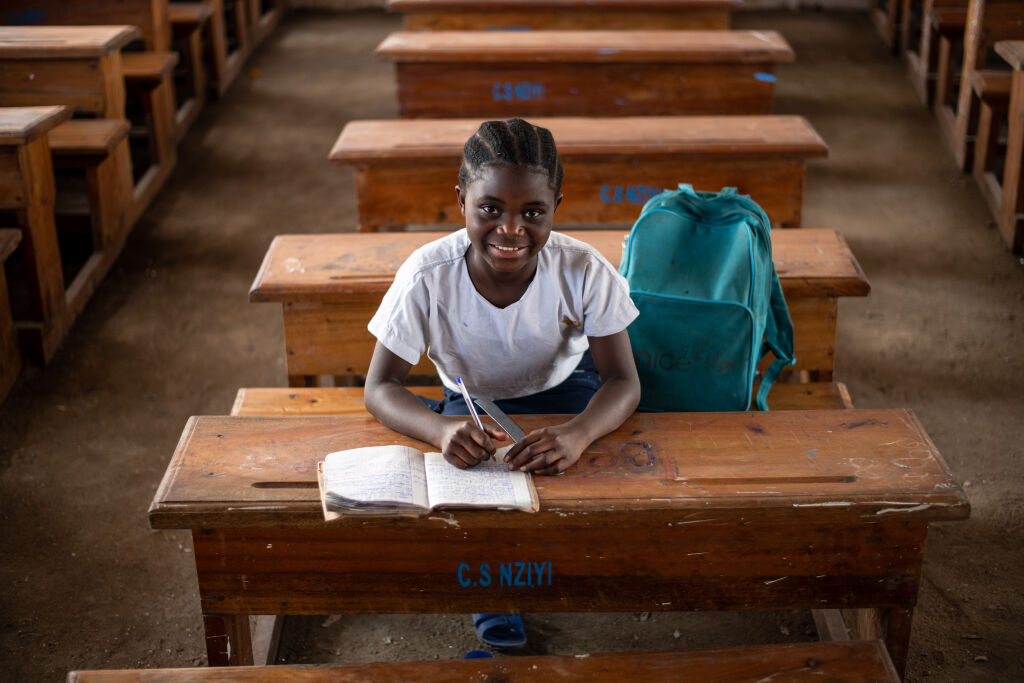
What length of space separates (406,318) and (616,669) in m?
0.72

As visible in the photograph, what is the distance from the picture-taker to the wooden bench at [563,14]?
5.06 meters

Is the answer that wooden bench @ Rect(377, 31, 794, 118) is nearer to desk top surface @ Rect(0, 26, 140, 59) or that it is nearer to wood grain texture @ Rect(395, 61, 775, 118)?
wood grain texture @ Rect(395, 61, 775, 118)

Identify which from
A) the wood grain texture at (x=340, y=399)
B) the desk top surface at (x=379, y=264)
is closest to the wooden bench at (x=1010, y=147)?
the desk top surface at (x=379, y=264)

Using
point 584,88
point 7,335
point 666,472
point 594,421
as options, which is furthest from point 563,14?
point 666,472

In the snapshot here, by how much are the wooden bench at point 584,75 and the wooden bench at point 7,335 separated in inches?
61.5

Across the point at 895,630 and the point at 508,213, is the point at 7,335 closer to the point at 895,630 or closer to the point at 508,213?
→ the point at 508,213

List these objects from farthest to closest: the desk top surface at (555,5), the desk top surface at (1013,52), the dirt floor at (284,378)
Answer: the desk top surface at (555,5)
the desk top surface at (1013,52)
the dirt floor at (284,378)

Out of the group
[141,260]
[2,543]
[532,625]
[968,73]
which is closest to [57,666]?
[2,543]

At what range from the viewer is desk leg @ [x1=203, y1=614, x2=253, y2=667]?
5.89 ft

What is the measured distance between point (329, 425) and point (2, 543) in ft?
3.88

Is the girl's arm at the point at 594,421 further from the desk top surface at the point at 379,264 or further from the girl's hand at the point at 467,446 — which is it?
the desk top surface at the point at 379,264

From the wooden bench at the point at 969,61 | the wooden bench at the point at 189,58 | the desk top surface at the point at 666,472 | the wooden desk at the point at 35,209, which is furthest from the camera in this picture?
the wooden bench at the point at 189,58

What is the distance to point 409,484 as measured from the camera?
5.34 ft

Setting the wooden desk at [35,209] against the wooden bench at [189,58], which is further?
the wooden bench at [189,58]
